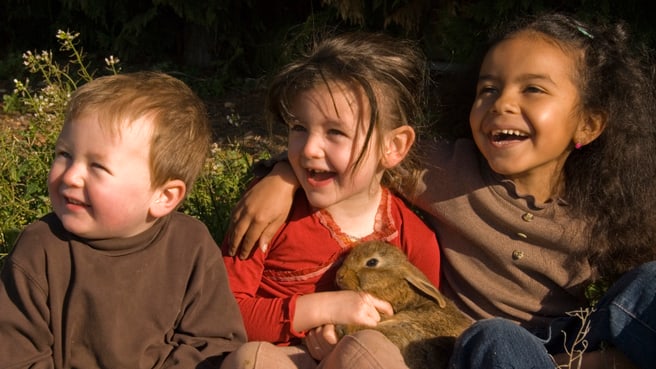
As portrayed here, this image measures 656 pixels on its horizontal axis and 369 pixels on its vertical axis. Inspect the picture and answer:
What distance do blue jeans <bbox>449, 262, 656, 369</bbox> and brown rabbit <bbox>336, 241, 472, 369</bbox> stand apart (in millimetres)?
150

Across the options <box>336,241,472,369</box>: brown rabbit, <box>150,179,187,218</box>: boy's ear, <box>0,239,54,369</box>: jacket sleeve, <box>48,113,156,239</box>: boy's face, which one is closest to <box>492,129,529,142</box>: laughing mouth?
<box>336,241,472,369</box>: brown rabbit

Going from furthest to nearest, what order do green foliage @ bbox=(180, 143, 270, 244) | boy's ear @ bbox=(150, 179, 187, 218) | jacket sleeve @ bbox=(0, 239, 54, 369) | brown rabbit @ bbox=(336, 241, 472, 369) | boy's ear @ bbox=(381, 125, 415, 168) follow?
green foliage @ bbox=(180, 143, 270, 244) → boy's ear @ bbox=(381, 125, 415, 168) → brown rabbit @ bbox=(336, 241, 472, 369) → boy's ear @ bbox=(150, 179, 187, 218) → jacket sleeve @ bbox=(0, 239, 54, 369)

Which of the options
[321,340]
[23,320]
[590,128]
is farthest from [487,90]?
[23,320]

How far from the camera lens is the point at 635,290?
296cm

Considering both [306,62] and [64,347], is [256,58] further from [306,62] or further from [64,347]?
[64,347]

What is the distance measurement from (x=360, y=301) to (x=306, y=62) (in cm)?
95

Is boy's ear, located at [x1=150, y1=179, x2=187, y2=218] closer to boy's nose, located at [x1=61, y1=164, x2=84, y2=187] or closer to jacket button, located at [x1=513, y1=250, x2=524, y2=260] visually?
boy's nose, located at [x1=61, y1=164, x2=84, y2=187]

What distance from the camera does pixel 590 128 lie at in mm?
3328

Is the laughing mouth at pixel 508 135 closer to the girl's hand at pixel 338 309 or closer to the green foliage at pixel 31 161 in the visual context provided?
the girl's hand at pixel 338 309

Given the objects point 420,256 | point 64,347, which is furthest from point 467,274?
point 64,347

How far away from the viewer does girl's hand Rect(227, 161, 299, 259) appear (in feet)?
9.98

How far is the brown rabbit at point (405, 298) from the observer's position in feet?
9.40

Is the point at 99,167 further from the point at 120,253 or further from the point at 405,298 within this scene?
the point at 405,298

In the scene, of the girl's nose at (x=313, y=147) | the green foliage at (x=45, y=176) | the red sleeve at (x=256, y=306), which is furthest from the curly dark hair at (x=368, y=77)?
the green foliage at (x=45, y=176)
